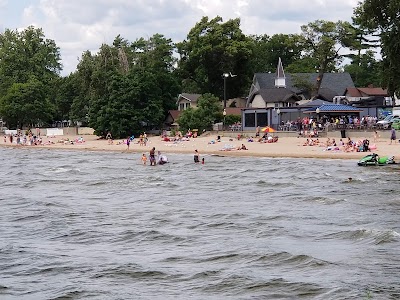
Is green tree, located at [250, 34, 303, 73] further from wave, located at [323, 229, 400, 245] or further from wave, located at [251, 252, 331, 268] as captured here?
wave, located at [251, 252, 331, 268]

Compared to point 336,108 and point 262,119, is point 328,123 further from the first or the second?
point 262,119

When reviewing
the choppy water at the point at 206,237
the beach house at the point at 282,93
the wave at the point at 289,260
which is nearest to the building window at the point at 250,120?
the beach house at the point at 282,93

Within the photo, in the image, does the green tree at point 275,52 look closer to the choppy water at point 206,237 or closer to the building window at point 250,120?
the building window at point 250,120

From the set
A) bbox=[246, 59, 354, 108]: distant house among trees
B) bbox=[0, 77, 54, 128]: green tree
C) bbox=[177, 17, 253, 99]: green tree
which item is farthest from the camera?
bbox=[0, 77, 54, 128]: green tree

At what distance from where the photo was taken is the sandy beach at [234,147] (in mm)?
49438

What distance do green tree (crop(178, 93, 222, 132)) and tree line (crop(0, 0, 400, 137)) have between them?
10 cm

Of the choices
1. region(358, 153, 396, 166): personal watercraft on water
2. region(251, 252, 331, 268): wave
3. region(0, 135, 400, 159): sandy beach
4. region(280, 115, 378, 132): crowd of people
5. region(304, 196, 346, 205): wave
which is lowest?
region(251, 252, 331, 268): wave

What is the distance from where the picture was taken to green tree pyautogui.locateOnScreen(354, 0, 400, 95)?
4591 centimetres

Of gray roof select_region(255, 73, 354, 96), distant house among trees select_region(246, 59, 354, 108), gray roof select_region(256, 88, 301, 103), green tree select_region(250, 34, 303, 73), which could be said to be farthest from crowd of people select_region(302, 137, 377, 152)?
green tree select_region(250, 34, 303, 73)

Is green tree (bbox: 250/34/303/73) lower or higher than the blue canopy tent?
higher

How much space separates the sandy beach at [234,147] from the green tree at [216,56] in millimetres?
18752

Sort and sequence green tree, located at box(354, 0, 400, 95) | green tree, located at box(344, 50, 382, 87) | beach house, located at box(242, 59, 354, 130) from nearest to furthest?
green tree, located at box(354, 0, 400, 95) → beach house, located at box(242, 59, 354, 130) → green tree, located at box(344, 50, 382, 87)

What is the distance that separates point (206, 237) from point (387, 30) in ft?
98.5

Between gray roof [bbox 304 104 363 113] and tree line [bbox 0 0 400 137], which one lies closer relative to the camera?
gray roof [bbox 304 104 363 113]
